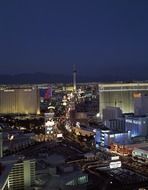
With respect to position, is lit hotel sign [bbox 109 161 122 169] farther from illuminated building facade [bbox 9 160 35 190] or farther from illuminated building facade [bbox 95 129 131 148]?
illuminated building facade [bbox 9 160 35 190]

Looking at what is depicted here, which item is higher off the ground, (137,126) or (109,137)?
(137,126)

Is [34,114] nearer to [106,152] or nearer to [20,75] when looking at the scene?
[106,152]

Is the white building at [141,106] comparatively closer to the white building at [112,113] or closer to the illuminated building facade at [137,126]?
the white building at [112,113]

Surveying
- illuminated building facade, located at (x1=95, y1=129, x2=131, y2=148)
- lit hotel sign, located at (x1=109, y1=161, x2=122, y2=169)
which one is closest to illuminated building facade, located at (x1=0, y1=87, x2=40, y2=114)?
illuminated building facade, located at (x1=95, y1=129, x2=131, y2=148)

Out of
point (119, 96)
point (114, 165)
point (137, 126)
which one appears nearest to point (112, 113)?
point (137, 126)

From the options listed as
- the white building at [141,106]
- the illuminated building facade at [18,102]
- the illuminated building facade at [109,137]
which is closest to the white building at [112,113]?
the white building at [141,106]

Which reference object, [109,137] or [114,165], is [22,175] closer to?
[114,165]
